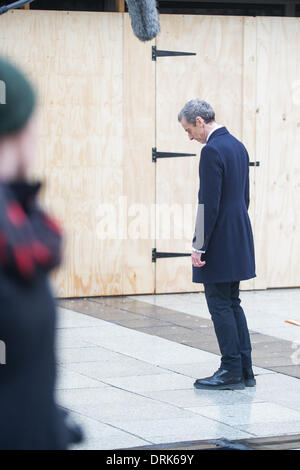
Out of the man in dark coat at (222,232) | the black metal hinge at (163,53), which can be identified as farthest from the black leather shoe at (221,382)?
the black metal hinge at (163,53)

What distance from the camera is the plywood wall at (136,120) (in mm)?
9531

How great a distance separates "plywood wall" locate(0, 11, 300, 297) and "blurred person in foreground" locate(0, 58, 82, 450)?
24.2ft

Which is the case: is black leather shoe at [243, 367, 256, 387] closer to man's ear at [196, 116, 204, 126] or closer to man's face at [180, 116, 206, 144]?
man's face at [180, 116, 206, 144]

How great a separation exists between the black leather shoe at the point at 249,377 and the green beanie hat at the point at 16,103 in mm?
4493

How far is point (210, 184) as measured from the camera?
598 cm

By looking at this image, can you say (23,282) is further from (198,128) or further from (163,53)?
(163,53)

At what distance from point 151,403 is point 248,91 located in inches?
198

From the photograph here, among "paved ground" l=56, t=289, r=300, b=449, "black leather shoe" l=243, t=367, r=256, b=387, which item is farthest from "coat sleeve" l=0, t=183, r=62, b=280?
"black leather shoe" l=243, t=367, r=256, b=387

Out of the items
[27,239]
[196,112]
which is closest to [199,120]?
[196,112]

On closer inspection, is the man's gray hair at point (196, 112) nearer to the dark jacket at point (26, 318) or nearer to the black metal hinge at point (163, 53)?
the black metal hinge at point (163, 53)

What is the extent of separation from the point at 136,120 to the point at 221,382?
4.20 meters
